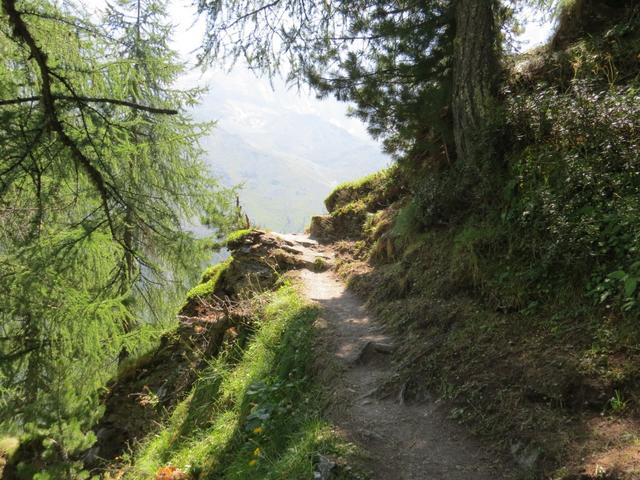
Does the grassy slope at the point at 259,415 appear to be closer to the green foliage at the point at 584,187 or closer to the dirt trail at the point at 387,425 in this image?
the dirt trail at the point at 387,425

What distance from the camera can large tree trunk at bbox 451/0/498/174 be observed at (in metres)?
6.52

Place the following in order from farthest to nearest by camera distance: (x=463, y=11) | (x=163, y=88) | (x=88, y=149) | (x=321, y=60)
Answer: (x=163, y=88) < (x=321, y=60) < (x=463, y=11) < (x=88, y=149)

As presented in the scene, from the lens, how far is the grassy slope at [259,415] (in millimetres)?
4277

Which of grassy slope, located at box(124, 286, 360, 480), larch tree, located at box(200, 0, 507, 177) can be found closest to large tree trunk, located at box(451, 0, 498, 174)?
larch tree, located at box(200, 0, 507, 177)

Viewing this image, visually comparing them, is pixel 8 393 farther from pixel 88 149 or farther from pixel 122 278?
pixel 88 149

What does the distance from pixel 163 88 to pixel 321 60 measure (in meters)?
6.29

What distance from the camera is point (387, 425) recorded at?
4.21 meters

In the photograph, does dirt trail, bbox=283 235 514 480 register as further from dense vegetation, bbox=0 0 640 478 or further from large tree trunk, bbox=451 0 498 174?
large tree trunk, bbox=451 0 498 174

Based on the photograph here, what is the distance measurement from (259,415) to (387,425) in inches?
66.3

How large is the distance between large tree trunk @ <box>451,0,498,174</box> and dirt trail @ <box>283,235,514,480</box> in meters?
3.23

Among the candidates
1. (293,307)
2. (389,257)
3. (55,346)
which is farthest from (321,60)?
(55,346)

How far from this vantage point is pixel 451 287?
5.69 meters

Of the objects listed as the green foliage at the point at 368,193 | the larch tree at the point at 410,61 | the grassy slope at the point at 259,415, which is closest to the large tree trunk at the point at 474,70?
the larch tree at the point at 410,61

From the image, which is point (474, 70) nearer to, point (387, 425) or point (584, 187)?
point (584, 187)
